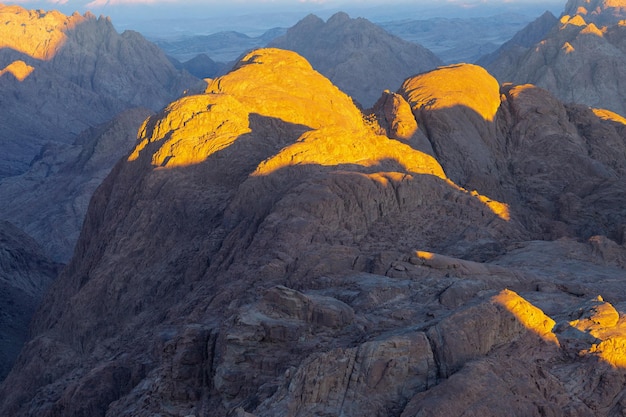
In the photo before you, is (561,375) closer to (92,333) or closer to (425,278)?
(425,278)

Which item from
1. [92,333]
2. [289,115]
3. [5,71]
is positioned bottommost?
[5,71]

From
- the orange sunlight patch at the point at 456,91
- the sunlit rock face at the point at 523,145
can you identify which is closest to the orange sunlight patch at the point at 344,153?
the sunlit rock face at the point at 523,145

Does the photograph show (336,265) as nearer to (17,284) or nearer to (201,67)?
(17,284)

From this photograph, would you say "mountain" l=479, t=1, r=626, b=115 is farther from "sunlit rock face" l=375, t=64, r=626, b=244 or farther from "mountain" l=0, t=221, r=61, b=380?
"mountain" l=0, t=221, r=61, b=380

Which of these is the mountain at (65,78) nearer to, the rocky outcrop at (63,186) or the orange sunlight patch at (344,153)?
the rocky outcrop at (63,186)

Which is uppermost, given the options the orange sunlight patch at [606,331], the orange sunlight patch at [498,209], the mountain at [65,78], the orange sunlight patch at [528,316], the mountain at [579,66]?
the orange sunlight patch at [528,316]

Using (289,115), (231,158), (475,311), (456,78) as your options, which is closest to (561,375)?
(475,311)
